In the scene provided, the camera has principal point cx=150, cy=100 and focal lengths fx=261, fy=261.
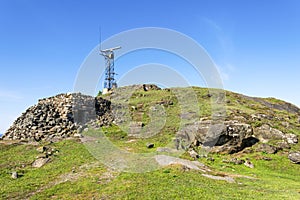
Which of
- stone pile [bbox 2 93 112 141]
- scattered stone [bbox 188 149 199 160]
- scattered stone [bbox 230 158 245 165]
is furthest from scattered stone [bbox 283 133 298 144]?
stone pile [bbox 2 93 112 141]

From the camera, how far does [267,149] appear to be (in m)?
29.2

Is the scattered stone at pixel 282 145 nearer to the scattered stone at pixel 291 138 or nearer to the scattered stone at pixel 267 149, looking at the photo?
the scattered stone at pixel 267 149

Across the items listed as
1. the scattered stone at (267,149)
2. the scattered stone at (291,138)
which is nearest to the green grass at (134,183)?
the scattered stone at (267,149)

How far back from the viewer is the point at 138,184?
16.4 m

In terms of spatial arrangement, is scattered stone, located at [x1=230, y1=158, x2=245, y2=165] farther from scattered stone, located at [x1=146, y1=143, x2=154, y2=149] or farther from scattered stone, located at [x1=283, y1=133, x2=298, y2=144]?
scattered stone, located at [x1=283, y1=133, x2=298, y2=144]

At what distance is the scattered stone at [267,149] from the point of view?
Answer: 28881 millimetres

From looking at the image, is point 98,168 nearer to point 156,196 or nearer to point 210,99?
point 156,196

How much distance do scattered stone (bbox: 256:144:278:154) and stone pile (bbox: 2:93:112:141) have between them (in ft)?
67.1

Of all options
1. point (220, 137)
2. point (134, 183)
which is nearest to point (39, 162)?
point (134, 183)

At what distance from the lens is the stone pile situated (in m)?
31.1

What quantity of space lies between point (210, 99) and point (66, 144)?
115 feet

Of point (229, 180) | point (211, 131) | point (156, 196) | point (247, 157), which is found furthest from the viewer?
point (211, 131)

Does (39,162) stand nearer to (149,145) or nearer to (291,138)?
(149,145)

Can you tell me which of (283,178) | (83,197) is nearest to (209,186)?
(83,197)
